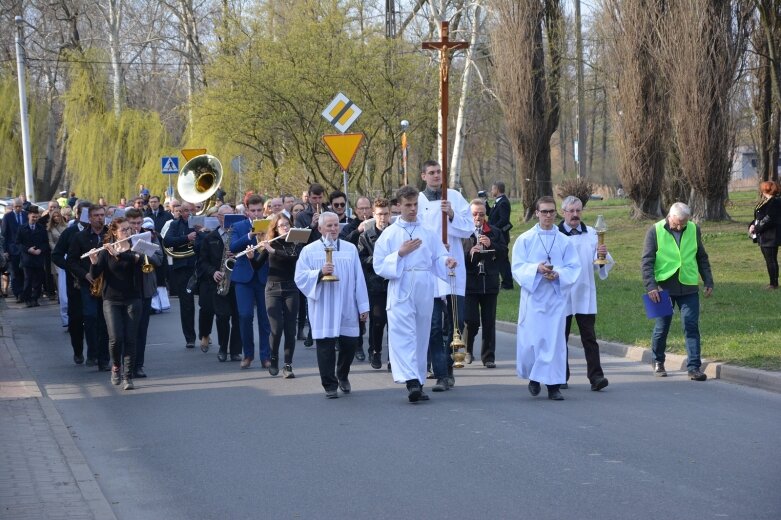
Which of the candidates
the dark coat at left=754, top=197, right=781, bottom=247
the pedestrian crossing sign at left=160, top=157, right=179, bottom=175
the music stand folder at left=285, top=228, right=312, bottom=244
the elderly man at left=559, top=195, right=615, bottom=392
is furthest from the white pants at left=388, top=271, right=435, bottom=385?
the pedestrian crossing sign at left=160, top=157, right=179, bottom=175

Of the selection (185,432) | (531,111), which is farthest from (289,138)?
(185,432)

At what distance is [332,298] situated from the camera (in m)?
11.3

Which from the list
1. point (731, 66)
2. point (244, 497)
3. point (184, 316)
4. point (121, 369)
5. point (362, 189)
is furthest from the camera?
point (362, 189)

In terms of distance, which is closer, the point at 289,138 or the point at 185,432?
the point at 185,432

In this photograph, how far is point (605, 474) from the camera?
25.1 feet

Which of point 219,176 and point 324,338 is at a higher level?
point 219,176

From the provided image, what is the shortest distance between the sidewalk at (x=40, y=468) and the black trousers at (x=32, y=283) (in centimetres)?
1183

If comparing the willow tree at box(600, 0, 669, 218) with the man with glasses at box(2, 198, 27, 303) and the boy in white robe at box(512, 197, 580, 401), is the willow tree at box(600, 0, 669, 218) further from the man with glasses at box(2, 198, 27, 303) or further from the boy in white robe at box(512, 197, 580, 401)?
the boy in white robe at box(512, 197, 580, 401)

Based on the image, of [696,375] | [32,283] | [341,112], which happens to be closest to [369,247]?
[696,375]

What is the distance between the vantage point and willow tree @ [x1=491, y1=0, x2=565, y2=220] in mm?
36406

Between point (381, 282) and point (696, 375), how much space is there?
147 inches

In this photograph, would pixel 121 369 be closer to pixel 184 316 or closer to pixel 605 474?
pixel 184 316

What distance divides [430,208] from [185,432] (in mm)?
3564

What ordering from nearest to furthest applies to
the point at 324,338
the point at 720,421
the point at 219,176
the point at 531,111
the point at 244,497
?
the point at 244,497
the point at 720,421
the point at 324,338
the point at 219,176
the point at 531,111
